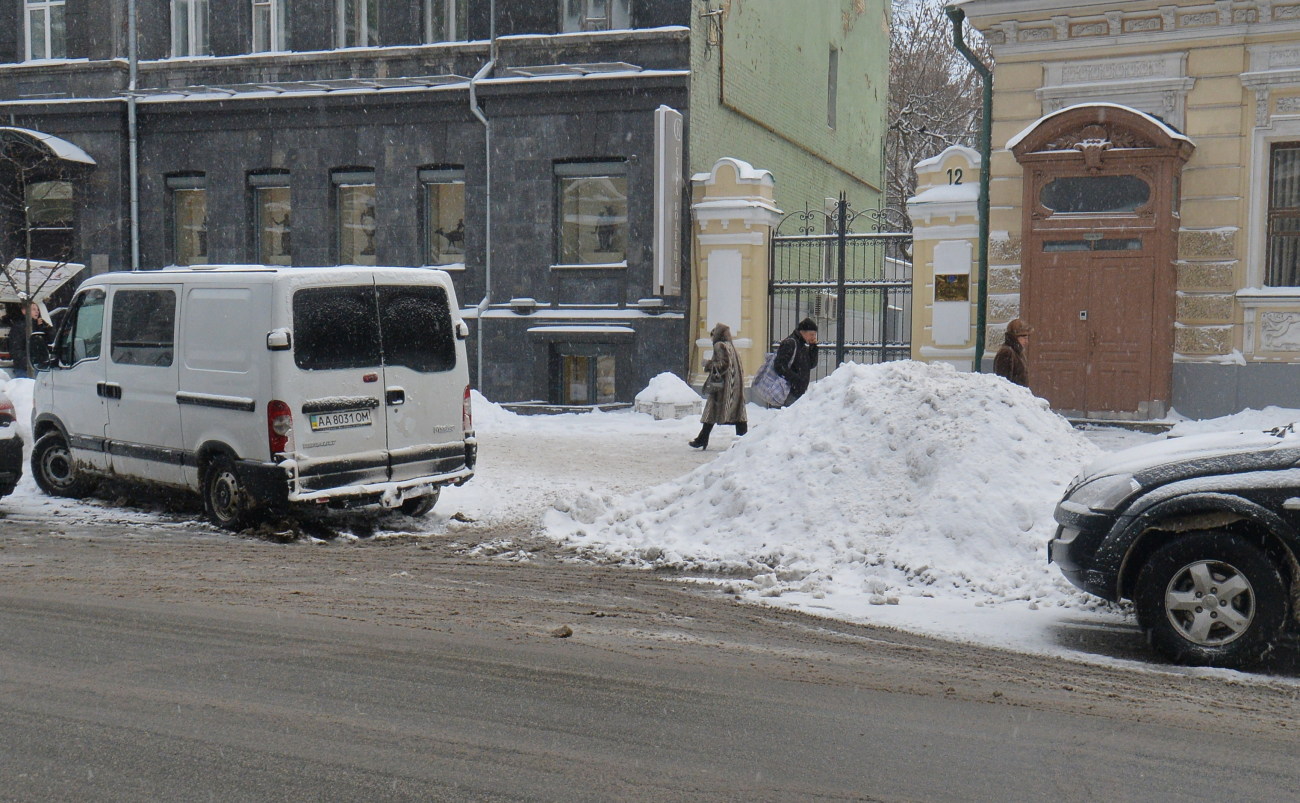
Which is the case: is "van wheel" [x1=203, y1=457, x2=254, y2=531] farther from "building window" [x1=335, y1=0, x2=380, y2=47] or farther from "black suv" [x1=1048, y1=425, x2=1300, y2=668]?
"building window" [x1=335, y1=0, x2=380, y2=47]

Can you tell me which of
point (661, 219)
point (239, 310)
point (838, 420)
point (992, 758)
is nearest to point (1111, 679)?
point (992, 758)

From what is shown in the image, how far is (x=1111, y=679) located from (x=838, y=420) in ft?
14.1

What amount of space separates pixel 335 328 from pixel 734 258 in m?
11.1

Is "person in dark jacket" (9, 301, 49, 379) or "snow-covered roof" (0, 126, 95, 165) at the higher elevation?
"snow-covered roof" (0, 126, 95, 165)

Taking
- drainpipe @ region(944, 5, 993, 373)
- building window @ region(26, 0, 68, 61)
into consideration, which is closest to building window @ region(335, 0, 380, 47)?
building window @ region(26, 0, 68, 61)

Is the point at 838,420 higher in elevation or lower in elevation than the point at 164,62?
lower

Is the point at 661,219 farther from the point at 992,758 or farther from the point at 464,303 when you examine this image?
the point at 992,758

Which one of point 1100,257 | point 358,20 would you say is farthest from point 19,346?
point 1100,257

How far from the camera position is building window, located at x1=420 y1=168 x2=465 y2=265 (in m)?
21.8

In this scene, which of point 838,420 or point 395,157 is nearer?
point 838,420

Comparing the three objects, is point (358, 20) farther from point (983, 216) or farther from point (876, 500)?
point (876, 500)

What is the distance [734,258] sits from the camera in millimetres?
19641

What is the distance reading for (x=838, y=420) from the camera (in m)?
9.80

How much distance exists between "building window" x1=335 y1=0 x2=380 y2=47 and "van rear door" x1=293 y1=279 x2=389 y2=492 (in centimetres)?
1395
